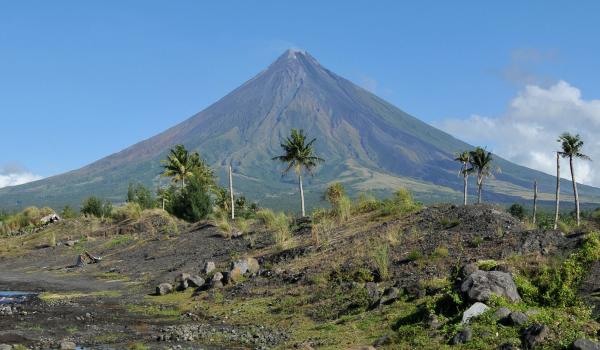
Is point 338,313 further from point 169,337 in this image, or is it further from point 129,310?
point 129,310

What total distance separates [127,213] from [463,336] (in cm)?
5784

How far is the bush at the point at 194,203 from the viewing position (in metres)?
67.6

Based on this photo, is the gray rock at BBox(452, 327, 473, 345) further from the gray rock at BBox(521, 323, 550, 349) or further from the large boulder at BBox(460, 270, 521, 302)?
the large boulder at BBox(460, 270, 521, 302)

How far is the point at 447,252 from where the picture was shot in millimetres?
27953

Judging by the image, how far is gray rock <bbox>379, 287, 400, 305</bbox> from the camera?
2158cm

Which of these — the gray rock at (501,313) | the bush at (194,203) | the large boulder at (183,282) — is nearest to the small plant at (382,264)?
the gray rock at (501,313)

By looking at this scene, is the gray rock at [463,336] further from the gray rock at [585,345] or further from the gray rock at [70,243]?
the gray rock at [70,243]

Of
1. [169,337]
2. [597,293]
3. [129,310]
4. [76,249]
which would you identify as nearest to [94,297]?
[129,310]

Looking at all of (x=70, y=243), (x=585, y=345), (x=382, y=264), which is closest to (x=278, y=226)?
(x=382, y=264)

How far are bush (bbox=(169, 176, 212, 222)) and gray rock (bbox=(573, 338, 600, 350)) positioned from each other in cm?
5628

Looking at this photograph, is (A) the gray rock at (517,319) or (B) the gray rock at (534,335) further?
(A) the gray rock at (517,319)

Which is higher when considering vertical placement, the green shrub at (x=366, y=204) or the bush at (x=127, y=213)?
the green shrub at (x=366, y=204)

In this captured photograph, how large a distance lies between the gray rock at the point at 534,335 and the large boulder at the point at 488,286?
8.67ft

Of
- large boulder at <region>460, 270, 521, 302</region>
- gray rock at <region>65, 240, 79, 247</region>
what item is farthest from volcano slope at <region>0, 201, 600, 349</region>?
gray rock at <region>65, 240, 79, 247</region>
